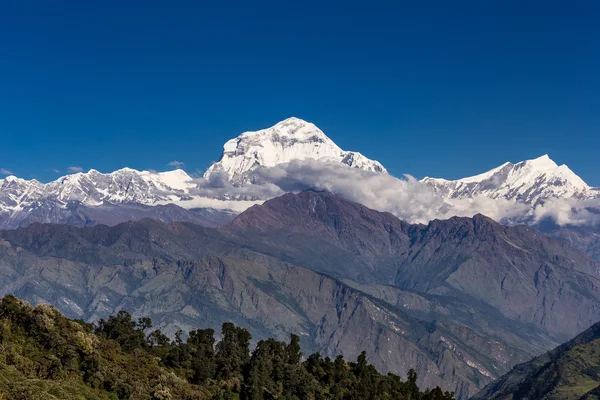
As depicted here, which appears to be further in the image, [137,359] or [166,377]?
[137,359]

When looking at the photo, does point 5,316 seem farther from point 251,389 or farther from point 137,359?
point 251,389

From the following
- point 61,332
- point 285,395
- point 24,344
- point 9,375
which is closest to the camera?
point 9,375

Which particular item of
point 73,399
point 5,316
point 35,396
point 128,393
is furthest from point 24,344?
point 35,396

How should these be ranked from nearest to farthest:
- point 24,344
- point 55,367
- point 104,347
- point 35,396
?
point 35,396 → point 55,367 → point 24,344 → point 104,347

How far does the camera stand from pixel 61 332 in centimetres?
16188

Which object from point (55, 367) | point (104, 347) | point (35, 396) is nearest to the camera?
point (35, 396)

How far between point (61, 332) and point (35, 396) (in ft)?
188

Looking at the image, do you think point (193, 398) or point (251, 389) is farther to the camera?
point (251, 389)

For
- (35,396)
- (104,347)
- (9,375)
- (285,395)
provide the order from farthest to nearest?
(285,395) < (104,347) < (9,375) < (35,396)

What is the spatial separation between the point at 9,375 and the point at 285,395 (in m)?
95.4

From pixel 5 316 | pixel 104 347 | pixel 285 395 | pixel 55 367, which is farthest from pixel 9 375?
pixel 285 395

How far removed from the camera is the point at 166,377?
160 metres

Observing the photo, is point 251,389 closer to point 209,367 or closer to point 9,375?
point 209,367

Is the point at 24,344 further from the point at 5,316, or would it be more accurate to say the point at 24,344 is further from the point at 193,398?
the point at 193,398
